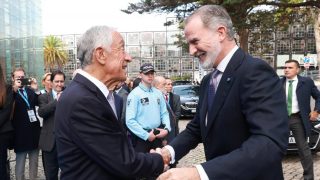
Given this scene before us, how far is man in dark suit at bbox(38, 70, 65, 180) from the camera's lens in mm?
5918

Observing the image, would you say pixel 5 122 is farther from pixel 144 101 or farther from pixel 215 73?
pixel 215 73

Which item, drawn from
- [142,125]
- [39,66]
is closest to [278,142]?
[142,125]

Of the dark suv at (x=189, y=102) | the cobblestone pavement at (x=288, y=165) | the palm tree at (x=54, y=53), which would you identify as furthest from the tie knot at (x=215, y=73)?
the palm tree at (x=54, y=53)

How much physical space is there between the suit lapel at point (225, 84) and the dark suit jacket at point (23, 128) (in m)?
4.54

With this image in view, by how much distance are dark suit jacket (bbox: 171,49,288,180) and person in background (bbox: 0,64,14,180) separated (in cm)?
387

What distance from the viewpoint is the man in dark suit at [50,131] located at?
5.92 metres

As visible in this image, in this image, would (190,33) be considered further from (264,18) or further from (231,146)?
(264,18)

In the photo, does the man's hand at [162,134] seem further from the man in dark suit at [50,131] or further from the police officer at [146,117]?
the man in dark suit at [50,131]

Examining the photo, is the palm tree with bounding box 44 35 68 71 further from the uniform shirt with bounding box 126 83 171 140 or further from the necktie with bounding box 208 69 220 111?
the necktie with bounding box 208 69 220 111

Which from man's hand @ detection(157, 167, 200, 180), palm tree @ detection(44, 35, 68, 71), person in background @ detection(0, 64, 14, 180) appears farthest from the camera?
palm tree @ detection(44, 35, 68, 71)

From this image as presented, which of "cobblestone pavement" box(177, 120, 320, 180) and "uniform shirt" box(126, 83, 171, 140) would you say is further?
"cobblestone pavement" box(177, 120, 320, 180)

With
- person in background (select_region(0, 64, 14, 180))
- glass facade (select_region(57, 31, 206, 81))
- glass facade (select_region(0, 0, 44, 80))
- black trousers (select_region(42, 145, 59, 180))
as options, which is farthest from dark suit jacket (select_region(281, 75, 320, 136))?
glass facade (select_region(57, 31, 206, 81))

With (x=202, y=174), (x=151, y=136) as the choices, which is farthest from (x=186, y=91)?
(x=202, y=174)

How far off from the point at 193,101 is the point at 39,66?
8.70 m
